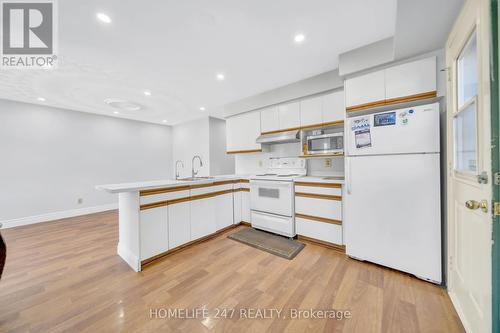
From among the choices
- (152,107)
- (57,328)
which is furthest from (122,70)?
(57,328)

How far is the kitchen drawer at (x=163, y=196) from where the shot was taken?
206 centimetres

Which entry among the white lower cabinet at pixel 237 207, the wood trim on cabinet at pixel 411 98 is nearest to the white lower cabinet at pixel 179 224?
the white lower cabinet at pixel 237 207

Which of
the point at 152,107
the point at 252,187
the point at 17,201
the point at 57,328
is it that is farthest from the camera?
the point at 152,107

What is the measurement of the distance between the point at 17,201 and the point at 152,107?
10.7ft

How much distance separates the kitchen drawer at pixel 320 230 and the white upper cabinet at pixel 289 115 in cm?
159

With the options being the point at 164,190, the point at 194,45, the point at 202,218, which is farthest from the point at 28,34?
the point at 202,218

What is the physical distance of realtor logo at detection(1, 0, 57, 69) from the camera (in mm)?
1567

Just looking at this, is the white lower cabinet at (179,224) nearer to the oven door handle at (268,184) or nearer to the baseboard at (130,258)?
the baseboard at (130,258)

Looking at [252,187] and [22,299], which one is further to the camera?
[252,187]

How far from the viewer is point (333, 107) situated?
2.65m

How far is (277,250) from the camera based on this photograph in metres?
2.43

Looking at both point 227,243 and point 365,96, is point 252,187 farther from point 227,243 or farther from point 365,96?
point 365,96

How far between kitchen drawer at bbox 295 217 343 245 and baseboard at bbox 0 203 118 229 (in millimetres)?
5033

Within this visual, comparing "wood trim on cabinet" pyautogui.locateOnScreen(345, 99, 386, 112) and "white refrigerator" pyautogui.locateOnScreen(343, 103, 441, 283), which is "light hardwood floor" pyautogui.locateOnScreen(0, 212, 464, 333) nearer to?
"white refrigerator" pyautogui.locateOnScreen(343, 103, 441, 283)
